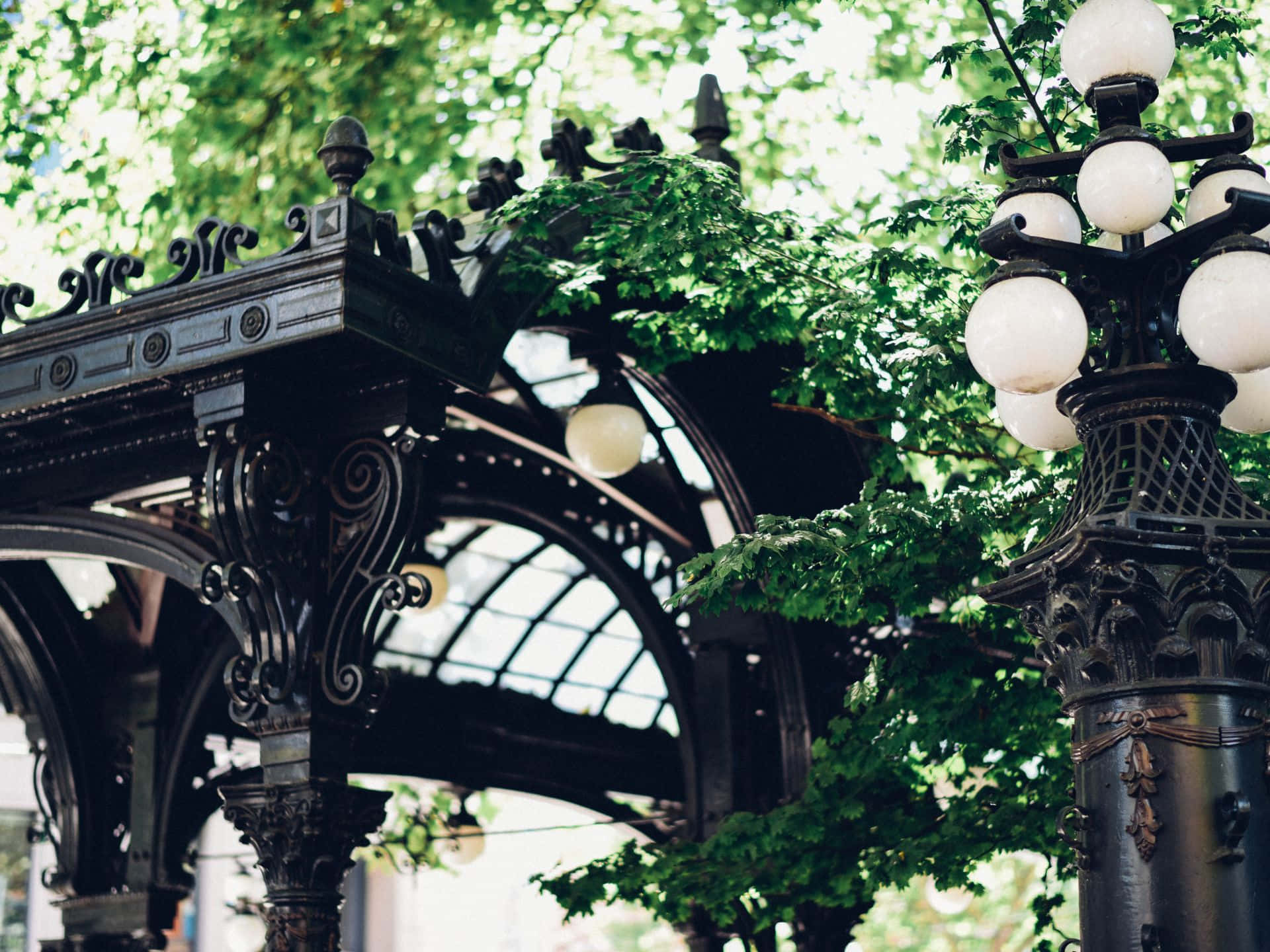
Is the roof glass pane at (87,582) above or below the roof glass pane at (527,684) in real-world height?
above

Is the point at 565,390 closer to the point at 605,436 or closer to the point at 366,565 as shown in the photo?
the point at 605,436

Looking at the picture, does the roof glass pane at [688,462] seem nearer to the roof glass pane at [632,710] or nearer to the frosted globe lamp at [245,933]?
the roof glass pane at [632,710]

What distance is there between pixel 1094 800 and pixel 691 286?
3.46 meters

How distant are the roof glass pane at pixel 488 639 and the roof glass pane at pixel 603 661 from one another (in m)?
0.46

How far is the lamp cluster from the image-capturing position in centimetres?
392

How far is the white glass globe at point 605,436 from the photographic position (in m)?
8.09

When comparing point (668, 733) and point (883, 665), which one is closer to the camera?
point (883, 665)

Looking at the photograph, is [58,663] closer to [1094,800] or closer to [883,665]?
[883,665]

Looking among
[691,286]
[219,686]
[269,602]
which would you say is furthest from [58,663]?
[691,286]

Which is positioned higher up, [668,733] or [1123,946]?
[668,733]

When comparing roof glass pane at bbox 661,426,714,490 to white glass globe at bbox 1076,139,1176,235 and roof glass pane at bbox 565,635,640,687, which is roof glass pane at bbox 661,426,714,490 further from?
white glass globe at bbox 1076,139,1176,235

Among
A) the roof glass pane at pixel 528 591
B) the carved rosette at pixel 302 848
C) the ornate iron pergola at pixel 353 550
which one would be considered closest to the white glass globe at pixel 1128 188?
the ornate iron pergola at pixel 353 550

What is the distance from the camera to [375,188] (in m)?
12.7

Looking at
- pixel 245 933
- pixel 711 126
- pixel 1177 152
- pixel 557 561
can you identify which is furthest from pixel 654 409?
pixel 245 933
